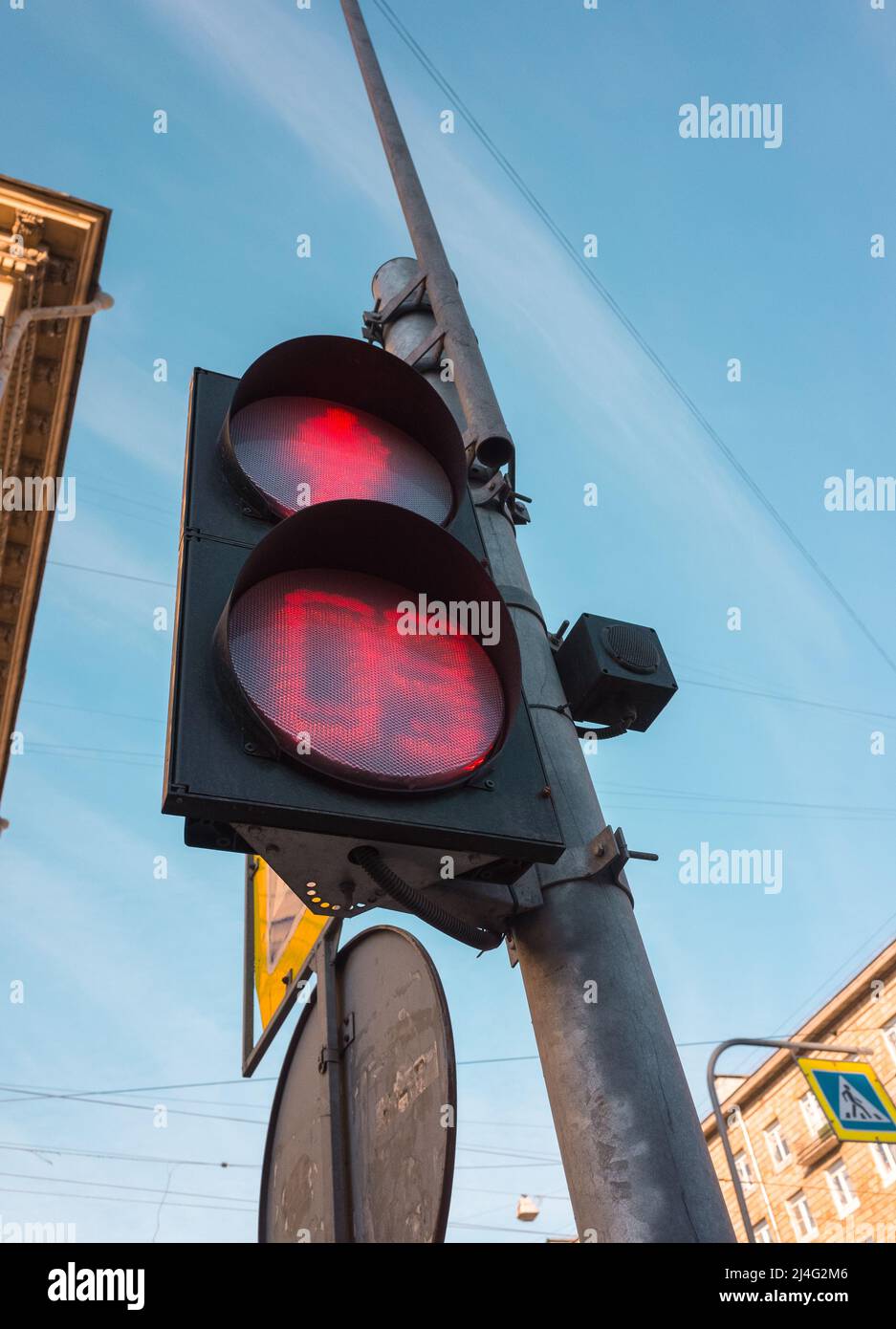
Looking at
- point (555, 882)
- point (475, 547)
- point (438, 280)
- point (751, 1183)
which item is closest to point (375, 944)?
point (555, 882)

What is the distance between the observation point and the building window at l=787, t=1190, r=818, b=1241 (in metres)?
32.6

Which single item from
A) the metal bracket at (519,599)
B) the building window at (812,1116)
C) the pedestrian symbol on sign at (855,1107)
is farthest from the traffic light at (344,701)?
the building window at (812,1116)

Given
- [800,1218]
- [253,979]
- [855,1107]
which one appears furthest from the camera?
[800,1218]

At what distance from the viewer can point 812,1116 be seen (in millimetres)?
33781

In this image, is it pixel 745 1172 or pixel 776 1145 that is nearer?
pixel 776 1145

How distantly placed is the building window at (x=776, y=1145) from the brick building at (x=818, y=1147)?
0.04 m

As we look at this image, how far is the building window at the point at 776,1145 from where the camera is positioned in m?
34.8

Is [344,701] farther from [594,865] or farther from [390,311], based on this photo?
[390,311]

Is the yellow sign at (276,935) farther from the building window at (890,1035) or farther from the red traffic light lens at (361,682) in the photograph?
the building window at (890,1035)

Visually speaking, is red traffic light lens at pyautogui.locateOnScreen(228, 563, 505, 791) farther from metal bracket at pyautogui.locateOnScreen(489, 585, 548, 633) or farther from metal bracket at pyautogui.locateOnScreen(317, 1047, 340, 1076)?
metal bracket at pyautogui.locateOnScreen(317, 1047, 340, 1076)

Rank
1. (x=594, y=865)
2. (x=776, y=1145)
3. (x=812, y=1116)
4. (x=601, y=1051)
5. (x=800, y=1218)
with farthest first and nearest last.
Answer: (x=776, y=1145) < (x=812, y=1116) < (x=800, y=1218) < (x=594, y=865) < (x=601, y=1051)

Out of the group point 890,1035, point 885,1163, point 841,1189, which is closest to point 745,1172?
point 841,1189

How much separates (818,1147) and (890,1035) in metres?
4.28
